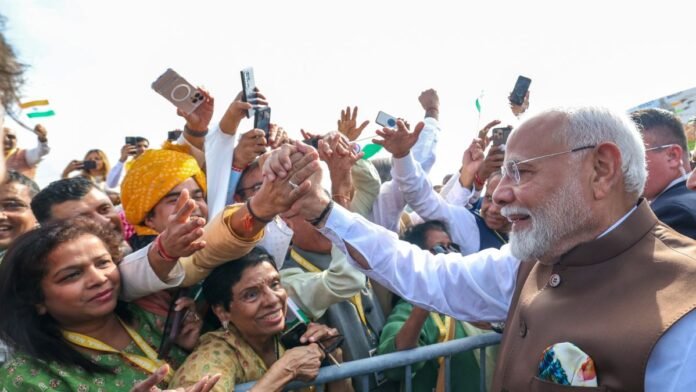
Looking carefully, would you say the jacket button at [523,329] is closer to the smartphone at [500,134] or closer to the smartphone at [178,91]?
the smartphone at [178,91]

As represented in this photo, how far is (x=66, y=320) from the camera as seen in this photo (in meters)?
2.08

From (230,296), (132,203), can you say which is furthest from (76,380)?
(132,203)

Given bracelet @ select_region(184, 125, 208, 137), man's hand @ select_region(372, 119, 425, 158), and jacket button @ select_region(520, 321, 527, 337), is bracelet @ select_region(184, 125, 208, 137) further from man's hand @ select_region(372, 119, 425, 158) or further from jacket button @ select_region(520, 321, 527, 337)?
jacket button @ select_region(520, 321, 527, 337)

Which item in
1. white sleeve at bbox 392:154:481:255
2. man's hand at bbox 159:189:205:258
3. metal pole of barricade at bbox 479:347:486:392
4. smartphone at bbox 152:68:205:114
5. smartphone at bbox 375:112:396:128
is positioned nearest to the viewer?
man's hand at bbox 159:189:205:258

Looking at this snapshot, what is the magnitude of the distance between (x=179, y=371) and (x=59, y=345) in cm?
45

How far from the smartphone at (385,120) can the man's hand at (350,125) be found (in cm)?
25

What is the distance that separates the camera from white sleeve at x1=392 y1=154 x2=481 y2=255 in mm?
3742

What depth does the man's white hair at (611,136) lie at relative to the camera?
1.78 m

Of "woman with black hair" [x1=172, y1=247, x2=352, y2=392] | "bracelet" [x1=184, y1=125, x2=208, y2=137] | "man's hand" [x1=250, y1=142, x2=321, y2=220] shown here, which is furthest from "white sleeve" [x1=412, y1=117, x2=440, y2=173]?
"man's hand" [x1=250, y1=142, x2=321, y2=220]

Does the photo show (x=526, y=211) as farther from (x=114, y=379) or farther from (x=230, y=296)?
(x=114, y=379)

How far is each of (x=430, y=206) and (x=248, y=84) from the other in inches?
62.1

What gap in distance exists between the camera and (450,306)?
2.39 m

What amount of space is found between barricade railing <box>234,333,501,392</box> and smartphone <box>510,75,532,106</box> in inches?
111

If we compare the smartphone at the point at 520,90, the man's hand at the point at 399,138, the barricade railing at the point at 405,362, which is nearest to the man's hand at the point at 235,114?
the man's hand at the point at 399,138
